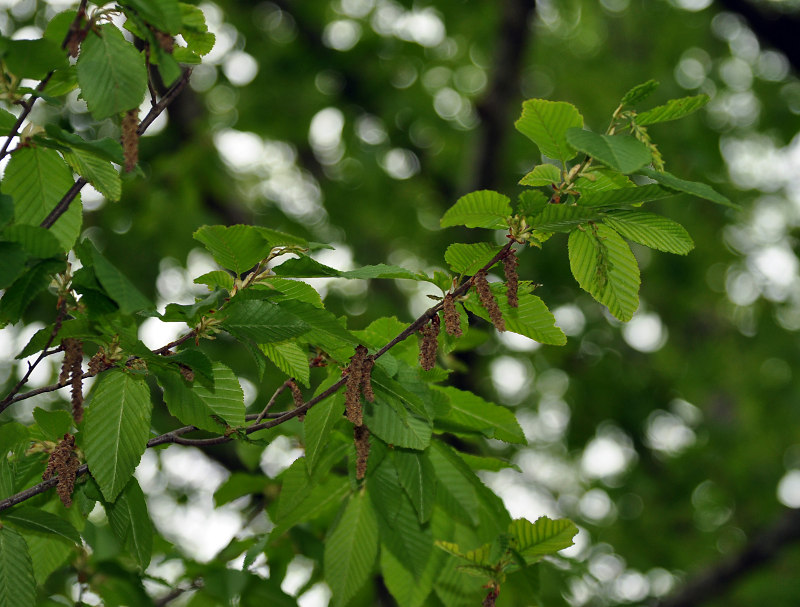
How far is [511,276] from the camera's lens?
1677mm

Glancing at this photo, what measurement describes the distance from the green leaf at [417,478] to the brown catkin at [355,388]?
40 cm

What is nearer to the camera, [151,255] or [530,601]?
[530,601]

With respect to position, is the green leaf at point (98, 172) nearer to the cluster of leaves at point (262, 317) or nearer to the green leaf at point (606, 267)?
the cluster of leaves at point (262, 317)

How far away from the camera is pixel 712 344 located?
30.1 ft

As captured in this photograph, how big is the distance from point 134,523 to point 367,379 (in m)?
0.75

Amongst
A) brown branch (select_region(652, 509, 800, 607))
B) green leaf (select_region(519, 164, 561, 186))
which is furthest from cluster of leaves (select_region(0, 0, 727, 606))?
brown branch (select_region(652, 509, 800, 607))

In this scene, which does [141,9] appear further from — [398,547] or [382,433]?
[398,547]

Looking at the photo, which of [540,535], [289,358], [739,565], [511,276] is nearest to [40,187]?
[289,358]

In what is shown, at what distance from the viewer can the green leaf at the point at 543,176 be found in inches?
67.5

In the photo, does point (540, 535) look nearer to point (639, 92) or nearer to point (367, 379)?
point (367, 379)

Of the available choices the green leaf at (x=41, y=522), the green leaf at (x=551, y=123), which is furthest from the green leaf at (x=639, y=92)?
the green leaf at (x=41, y=522)

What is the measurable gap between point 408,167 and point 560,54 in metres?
2.62

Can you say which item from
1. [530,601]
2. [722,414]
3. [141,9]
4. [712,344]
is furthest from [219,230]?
[722,414]

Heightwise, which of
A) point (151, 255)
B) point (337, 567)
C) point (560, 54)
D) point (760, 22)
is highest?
point (560, 54)
